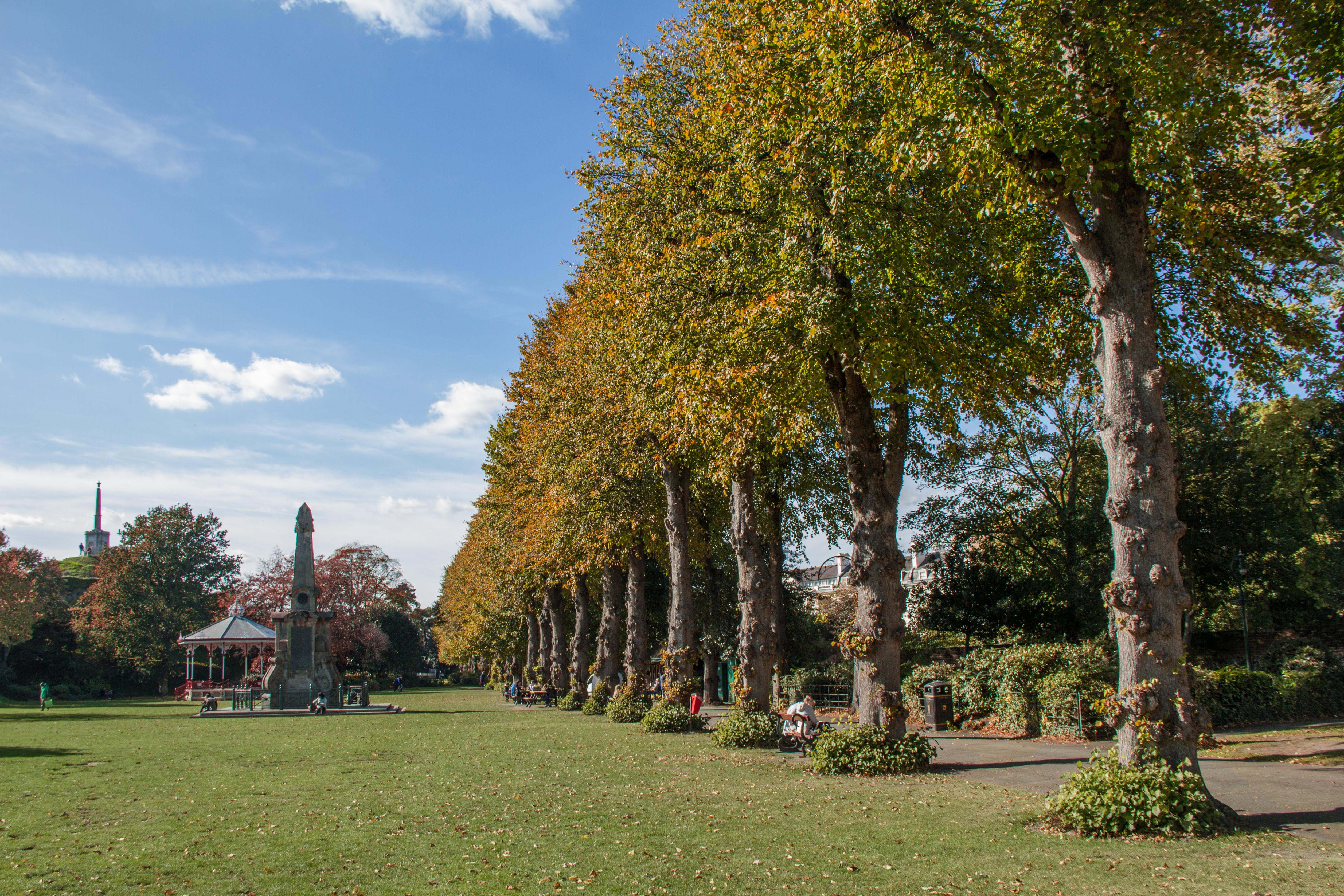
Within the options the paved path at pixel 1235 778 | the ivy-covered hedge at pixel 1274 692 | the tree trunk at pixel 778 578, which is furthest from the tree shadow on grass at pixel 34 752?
the ivy-covered hedge at pixel 1274 692

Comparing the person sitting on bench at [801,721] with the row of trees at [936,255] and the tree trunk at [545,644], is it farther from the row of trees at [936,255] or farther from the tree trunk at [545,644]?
the tree trunk at [545,644]

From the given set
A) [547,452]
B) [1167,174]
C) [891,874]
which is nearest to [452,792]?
[891,874]

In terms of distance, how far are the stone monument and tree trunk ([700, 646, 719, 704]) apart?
16843 millimetres

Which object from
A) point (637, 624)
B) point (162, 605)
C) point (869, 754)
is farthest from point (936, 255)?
point (162, 605)

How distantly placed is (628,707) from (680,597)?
222 inches

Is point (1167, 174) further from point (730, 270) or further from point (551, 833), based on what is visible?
point (551, 833)

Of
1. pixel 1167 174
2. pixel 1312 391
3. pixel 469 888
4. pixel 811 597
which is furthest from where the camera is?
pixel 811 597

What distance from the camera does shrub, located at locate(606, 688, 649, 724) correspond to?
27.5 m

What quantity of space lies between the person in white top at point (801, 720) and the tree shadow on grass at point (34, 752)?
52.0ft

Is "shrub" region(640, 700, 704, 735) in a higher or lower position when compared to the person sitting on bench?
lower

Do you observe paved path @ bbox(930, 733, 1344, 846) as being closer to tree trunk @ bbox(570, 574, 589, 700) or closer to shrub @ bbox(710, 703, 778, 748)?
shrub @ bbox(710, 703, 778, 748)

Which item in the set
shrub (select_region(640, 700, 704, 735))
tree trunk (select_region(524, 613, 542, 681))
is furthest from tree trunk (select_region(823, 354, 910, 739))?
tree trunk (select_region(524, 613, 542, 681))

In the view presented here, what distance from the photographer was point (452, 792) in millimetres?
13375

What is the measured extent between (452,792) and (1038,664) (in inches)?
579
